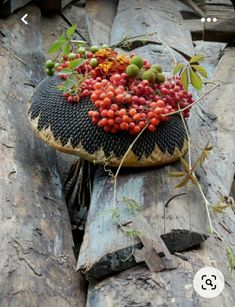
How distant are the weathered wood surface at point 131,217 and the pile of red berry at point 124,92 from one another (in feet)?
0.56

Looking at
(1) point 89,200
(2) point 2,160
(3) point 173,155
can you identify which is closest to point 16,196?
(2) point 2,160

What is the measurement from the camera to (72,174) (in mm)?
2600

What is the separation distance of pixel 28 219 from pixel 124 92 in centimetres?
51

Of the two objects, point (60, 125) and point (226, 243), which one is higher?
point (60, 125)

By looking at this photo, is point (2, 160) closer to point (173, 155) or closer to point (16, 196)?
point (16, 196)

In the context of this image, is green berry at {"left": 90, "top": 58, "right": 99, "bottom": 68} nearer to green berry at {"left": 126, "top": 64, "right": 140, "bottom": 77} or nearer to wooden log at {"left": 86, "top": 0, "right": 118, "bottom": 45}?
green berry at {"left": 126, "top": 64, "right": 140, "bottom": 77}

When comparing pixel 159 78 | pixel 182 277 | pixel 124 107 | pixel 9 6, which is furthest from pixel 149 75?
pixel 9 6

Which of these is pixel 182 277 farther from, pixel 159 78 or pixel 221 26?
pixel 221 26

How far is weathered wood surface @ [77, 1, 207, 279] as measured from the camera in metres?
1.97

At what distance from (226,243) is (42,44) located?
1950 millimetres

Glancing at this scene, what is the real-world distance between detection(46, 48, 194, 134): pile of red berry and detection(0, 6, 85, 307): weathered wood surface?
0.28m

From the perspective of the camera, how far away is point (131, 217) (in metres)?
2.09

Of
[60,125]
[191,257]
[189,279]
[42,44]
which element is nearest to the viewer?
[189,279]

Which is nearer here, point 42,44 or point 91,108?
point 91,108
